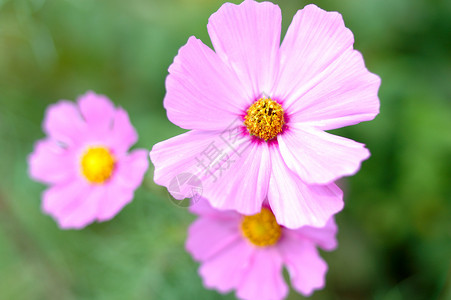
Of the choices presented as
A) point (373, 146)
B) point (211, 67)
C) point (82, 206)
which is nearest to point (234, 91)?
point (211, 67)

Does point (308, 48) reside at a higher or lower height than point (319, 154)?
higher

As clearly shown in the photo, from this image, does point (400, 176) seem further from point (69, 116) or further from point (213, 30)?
point (69, 116)

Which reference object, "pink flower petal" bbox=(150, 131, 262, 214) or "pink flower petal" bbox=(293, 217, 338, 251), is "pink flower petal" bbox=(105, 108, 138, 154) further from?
"pink flower petal" bbox=(293, 217, 338, 251)

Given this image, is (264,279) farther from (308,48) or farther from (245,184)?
(308,48)

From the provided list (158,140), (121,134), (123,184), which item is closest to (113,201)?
(123,184)

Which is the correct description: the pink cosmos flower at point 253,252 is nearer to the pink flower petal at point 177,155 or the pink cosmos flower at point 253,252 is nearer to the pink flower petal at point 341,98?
the pink flower petal at point 177,155

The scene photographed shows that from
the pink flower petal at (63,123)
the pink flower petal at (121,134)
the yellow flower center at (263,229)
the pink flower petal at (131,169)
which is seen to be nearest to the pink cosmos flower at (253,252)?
the yellow flower center at (263,229)

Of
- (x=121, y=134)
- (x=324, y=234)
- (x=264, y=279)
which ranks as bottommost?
(x=264, y=279)
